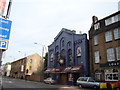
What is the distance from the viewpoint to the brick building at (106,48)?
77.6ft

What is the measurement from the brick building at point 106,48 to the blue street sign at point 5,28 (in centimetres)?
2083

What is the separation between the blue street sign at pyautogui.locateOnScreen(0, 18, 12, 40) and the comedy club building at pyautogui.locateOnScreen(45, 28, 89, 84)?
76.8 feet

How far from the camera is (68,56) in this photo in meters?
33.8

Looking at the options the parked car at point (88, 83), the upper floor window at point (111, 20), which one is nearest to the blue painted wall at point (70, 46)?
the parked car at point (88, 83)

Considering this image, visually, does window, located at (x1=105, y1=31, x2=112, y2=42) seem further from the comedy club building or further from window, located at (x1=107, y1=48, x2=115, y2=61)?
the comedy club building

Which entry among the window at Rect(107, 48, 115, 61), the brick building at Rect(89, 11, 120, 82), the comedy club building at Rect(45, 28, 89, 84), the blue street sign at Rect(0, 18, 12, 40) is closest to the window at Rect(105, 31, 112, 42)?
the brick building at Rect(89, 11, 120, 82)

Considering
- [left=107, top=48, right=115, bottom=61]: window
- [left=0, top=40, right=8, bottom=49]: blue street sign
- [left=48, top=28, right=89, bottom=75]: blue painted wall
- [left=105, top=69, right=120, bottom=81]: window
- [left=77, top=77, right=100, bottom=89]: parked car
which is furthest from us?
A: [left=48, top=28, right=89, bottom=75]: blue painted wall

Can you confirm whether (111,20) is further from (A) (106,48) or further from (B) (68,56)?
(B) (68,56)

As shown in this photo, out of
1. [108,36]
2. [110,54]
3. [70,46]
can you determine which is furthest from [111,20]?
[70,46]

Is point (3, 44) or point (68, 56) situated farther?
point (68, 56)

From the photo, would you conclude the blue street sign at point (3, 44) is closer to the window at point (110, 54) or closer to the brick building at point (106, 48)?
the brick building at point (106, 48)

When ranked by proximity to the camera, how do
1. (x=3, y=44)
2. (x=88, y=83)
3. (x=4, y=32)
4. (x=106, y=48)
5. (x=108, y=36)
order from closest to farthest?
1. (x=3, y=44)
2. (x=4, y=32)
3. (x=88, y=83)
4. (x=106, y=48)
5. (x=108, y=36)

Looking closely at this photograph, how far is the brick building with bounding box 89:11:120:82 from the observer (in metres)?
23.7

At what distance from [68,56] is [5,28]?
2879 cm
